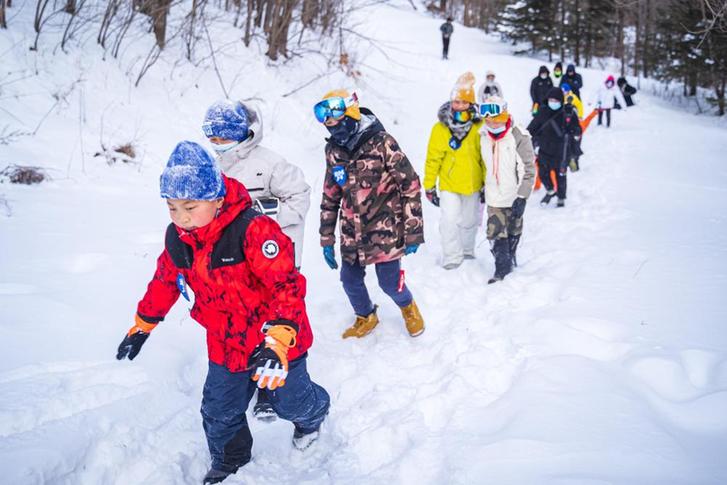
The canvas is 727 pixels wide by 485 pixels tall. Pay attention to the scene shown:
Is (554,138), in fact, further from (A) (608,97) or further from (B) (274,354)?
(A) (608,97)

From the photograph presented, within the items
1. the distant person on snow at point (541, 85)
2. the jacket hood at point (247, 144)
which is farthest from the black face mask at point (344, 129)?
the distant person on snow at point (541, 85)

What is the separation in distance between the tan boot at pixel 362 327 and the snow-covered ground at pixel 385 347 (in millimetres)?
89

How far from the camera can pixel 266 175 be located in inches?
126

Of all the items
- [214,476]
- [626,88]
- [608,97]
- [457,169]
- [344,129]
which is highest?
[626,88]

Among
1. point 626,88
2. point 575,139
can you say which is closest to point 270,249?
point 575,139

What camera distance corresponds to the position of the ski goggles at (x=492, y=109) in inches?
181

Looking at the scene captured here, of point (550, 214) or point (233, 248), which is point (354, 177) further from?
point (550, 214)

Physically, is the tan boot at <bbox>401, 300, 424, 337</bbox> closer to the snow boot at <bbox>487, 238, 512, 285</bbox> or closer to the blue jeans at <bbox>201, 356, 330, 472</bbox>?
the snow boot at <bbox>487, 238, 512, 285</bbox>

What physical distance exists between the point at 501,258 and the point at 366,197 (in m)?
2.06

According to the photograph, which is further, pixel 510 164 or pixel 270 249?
pixel 510 164

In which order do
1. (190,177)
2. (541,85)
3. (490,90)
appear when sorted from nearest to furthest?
(190,177)
(490,90)
(541,85)

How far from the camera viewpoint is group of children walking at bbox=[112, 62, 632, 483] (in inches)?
84.2

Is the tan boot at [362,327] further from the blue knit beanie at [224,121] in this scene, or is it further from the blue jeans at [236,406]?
the blue knit beanie at [224,121]

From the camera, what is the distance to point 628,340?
10.6 ft
